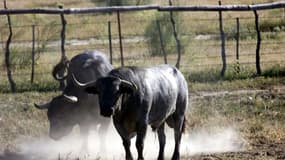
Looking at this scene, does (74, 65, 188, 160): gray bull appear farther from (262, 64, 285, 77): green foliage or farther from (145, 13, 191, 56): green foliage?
(145, 13, 191, 56): green foliage

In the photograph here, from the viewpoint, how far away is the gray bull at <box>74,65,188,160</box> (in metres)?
10.8

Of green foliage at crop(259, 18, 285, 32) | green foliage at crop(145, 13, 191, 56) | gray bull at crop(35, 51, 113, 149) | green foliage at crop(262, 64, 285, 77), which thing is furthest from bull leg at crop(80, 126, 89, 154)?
green foliage at crop(259, 18, 285, 32)

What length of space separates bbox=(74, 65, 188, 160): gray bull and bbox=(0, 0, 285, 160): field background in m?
1.00

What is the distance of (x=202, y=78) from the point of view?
Answer: 20.4 meters

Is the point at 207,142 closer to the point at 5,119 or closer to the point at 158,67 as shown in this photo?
the point at 158,67

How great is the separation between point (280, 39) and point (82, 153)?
15.3 m

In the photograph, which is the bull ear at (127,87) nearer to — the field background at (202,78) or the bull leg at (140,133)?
the bull leg at (140,133)

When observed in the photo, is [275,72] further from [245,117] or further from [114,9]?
[245,117]

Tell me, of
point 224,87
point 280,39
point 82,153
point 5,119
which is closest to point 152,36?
point 280,39

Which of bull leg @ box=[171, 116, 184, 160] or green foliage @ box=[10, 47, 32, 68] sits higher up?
bull leg @ box=[171, 116, 184, 160]

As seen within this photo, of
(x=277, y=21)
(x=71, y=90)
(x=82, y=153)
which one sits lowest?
(x=277, y=21)

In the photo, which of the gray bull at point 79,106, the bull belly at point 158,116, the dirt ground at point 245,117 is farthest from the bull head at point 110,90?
the gray bull at point 79,106

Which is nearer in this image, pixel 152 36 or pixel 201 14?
pixel 152 36

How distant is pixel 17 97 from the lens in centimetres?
1858
